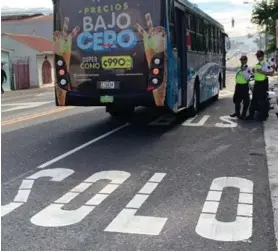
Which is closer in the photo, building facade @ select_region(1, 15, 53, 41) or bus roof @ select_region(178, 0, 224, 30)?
bus roof @ select_region(178, 0, 224, 30)

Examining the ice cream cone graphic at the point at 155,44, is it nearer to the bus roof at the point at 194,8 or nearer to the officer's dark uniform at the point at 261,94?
the bus roof at the point at 194,8

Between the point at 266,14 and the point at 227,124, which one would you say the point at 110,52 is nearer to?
the point at 227,124

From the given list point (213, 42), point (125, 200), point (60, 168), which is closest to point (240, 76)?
point (213, 42)

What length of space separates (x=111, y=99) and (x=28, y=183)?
3845 mm

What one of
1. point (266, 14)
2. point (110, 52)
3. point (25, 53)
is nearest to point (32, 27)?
point (25, 53)

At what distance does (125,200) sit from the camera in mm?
6047

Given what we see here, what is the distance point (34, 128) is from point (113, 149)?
365 cm

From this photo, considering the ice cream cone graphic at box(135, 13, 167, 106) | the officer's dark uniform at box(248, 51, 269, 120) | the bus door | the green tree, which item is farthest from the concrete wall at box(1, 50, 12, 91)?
the ice cream cone graphic at box(135, 13, 167, 106)

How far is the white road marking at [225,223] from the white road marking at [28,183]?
7.06 ft


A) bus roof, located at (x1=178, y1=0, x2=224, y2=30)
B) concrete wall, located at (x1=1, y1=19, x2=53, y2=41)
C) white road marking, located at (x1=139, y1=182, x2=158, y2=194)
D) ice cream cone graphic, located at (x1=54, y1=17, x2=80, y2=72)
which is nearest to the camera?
white road marking, located at (x1=139, y1=182, x2=158, y2=194)

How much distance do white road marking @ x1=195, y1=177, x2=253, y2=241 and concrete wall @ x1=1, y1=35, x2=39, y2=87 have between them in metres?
38.0

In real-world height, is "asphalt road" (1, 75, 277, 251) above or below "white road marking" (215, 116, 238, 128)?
below

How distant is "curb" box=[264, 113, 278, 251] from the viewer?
19.6 feet

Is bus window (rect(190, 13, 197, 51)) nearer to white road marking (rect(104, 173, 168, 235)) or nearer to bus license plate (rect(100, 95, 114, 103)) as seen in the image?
bus license plate (rect(100, 95, 114, 103))
